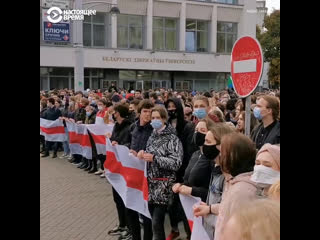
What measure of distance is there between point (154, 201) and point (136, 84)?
35150 millimetres

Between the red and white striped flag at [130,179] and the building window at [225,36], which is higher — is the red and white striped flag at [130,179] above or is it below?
below

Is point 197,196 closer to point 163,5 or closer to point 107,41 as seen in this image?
point 107,41

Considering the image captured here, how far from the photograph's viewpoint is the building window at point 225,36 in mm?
43594

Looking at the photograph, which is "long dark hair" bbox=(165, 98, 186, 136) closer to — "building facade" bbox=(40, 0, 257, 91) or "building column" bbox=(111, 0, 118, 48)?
"building facade" bbox=(40, 0, 257, 91)

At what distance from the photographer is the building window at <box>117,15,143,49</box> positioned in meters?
38.5

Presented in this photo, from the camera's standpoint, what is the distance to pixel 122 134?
283 inches

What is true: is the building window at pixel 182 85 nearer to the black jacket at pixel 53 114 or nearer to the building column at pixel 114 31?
the building column at pixel 114 31

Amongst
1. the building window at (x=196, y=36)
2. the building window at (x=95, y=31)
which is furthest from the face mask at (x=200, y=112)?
the building window at (x=196, y=36)

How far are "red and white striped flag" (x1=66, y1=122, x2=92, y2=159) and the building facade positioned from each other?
75.7 ft

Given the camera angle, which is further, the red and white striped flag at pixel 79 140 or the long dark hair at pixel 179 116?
the red and white striped flag at pixel 79 140

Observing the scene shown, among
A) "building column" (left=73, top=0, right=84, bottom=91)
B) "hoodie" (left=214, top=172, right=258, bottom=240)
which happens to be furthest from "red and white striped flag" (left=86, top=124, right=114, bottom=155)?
"building column" (left=73, top=0, right=84, bottom=91)

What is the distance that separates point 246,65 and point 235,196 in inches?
96.1

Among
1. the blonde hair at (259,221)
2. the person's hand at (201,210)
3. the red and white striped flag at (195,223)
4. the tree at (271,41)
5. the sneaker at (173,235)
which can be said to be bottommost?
the sneaker at (173,235)

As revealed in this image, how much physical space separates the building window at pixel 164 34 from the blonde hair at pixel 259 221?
38.8m
